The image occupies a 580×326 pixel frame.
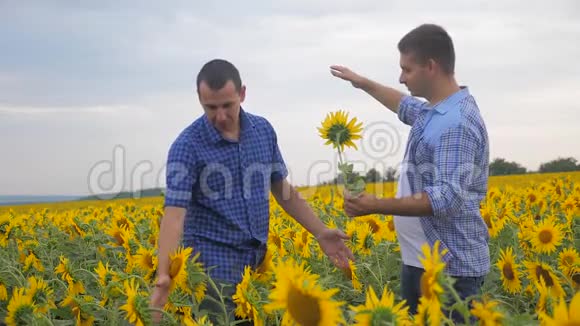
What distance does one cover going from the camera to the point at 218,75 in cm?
322

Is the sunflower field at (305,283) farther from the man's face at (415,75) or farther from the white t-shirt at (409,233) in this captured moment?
the man's face at (415,75)

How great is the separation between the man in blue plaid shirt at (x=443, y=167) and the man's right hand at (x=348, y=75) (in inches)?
28.0

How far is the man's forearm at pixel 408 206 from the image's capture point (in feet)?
8.92

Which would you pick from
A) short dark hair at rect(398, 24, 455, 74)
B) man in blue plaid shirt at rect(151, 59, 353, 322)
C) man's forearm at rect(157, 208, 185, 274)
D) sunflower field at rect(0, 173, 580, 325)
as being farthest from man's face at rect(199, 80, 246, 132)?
short dark hair at rect(398, 24, 455, 74)

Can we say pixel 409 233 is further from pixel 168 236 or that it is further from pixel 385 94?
pixel 168 236

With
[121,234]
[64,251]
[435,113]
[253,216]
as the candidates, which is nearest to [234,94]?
[253,216]

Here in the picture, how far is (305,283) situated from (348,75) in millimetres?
2274

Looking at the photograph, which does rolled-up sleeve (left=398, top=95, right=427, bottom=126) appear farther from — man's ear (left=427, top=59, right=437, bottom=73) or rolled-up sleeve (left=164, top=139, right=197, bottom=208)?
rolled-up sleeve (left=164, top=139, right=197, bottom=208)

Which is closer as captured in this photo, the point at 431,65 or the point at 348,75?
the point at 431,65

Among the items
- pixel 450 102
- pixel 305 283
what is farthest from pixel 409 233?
pixel 305 283

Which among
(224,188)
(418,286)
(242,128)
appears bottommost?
(418,286)

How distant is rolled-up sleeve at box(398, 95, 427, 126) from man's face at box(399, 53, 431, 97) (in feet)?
1.63

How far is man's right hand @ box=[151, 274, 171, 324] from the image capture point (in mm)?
2760

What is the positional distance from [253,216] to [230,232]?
0.49 feet
